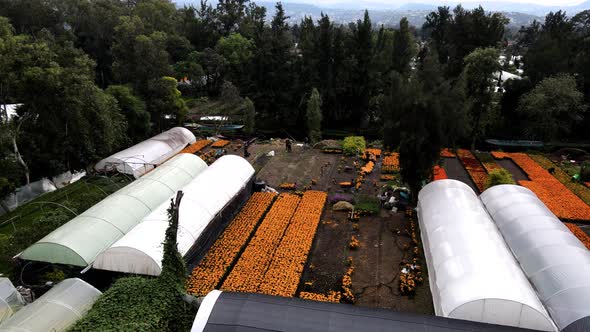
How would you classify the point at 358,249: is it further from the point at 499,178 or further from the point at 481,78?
the point at 481,78

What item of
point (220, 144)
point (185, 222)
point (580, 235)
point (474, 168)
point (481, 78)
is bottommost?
point (220, 144)

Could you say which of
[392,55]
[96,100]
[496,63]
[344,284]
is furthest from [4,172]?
[392,55]

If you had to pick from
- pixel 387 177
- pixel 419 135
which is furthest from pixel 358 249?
pixel 387 177

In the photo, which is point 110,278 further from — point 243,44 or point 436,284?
point 243,44

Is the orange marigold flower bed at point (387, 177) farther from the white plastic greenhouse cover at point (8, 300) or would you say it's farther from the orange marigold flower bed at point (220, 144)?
the white plastic greenhouse cover at point (8, 300)

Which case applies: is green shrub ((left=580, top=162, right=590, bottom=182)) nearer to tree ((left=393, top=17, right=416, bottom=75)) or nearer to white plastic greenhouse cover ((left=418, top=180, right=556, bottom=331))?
white plastic greenhouse cover ((left=418, top=180, right=556, bottom=331))

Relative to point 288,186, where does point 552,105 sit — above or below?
above

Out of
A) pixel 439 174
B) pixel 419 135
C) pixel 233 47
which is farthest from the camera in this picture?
pixel 233 47
